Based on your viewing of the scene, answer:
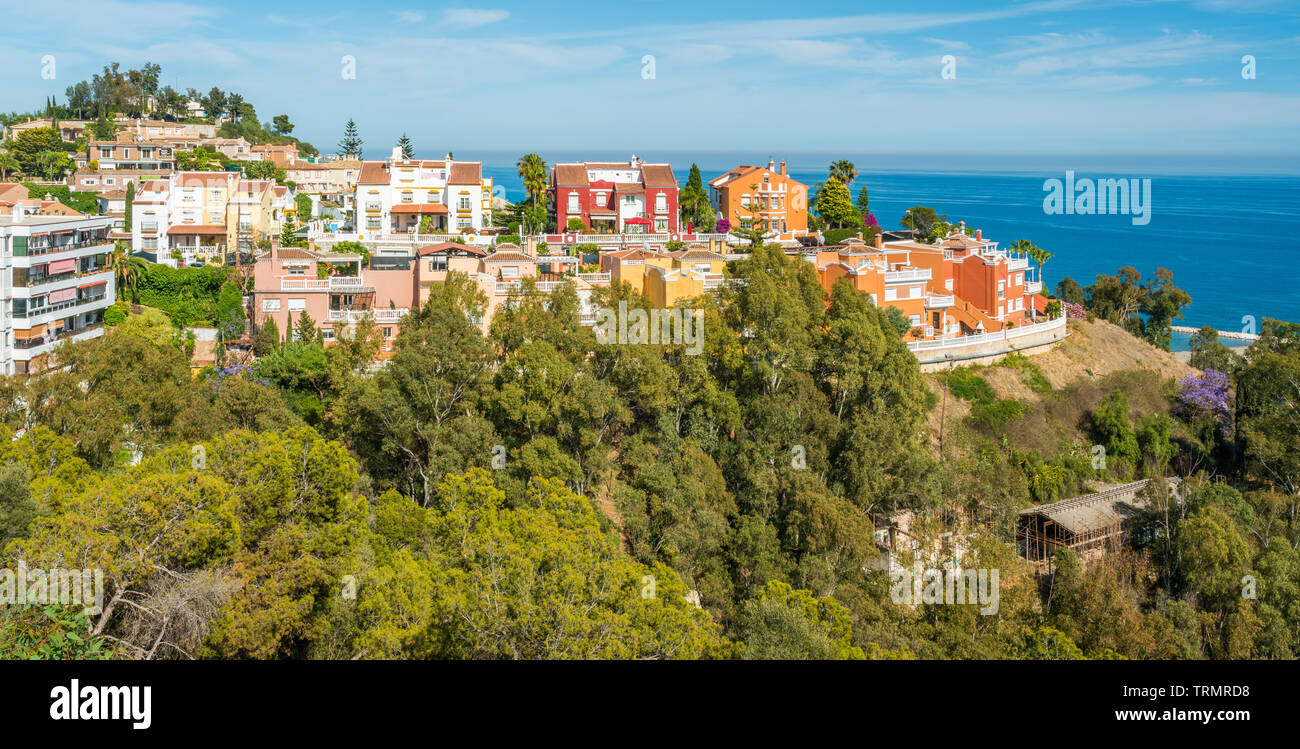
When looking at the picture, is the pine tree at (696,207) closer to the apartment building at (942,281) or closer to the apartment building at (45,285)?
the apartment building at (942,281)

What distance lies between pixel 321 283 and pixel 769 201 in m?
25.9

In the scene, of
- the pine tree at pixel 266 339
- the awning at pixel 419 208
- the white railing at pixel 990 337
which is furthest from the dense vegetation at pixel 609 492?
the awning at pixel 419 208

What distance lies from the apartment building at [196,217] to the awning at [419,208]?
5771 mm

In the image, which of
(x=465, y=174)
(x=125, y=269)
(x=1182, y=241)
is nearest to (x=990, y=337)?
(x=465, y=174)

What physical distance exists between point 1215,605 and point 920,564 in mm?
7066

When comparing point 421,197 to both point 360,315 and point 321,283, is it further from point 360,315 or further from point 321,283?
point 360,315

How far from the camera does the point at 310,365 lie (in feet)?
96.2

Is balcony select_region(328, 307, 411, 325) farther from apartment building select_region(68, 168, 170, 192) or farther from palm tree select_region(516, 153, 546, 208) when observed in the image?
apartment building select_region(68, 168, 170, 192)

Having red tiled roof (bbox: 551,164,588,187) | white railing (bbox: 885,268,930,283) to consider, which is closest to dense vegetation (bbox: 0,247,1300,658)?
white railing (bbox: 885,268,930,283)

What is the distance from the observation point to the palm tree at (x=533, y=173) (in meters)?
49.1

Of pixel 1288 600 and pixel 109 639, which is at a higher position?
pixel 109 639
